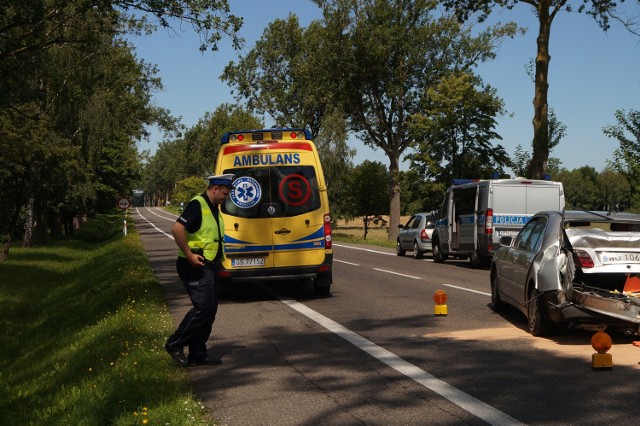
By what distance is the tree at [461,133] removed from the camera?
127 feet

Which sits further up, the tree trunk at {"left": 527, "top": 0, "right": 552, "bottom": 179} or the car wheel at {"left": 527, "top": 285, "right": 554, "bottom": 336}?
the tree trunk at {"left": 527, "top": 0, "right": 552, "bottom": 179}

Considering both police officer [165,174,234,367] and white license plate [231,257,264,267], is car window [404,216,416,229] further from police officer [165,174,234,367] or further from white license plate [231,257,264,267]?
police officer [165,174,234,367]

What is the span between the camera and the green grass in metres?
6.02

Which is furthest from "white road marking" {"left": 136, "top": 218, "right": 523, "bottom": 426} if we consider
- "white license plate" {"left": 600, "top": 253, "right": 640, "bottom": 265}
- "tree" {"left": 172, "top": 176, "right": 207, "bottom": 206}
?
"tree" {"left": 172, "top": 176, "right": 207, "bottom": 206}

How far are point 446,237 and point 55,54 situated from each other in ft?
47.9

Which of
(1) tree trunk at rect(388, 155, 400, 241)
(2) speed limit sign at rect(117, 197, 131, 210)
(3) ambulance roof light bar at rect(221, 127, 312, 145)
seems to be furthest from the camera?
(2) speed limit sign at rect(117, 197, 131, 210)

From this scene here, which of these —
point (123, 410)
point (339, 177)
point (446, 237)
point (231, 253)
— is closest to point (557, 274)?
point (123, 410)

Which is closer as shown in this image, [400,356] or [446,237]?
[400,356]

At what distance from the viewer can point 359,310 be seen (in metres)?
12.2

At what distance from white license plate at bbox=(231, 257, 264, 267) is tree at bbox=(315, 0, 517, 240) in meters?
29.5

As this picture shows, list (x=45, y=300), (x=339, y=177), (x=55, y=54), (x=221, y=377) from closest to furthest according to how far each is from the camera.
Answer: (x=221, y=377) < (x=45, y=300) < (x=55, y=54) < (x=339, y=177)

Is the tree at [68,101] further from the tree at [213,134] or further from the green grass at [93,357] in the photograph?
the tree at [213,134]

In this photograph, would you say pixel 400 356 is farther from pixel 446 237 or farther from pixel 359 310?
pixel 446 237

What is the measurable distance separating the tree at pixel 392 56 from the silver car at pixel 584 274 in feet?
108
